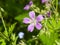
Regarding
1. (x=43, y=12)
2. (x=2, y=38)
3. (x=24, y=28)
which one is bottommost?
(x=24, y=28)

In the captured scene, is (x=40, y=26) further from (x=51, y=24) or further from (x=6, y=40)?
(x=6, y=40)

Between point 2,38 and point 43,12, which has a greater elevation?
point 43,12

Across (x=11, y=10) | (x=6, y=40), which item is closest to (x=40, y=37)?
(x=6, y=40)

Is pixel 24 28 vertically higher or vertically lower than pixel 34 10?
lower

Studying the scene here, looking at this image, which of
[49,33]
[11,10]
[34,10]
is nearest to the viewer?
[49,33]

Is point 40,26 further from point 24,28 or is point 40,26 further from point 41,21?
point 24,28

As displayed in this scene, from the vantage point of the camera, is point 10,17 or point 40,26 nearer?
point 40,26

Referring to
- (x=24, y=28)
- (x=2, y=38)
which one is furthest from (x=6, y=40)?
(x=24, y=28)

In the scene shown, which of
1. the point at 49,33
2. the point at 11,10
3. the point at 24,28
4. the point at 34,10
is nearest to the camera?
the point at 49,33

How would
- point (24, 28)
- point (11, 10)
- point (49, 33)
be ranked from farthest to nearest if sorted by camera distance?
point (11, 10) → point (24, 28) → point (49, 33)
